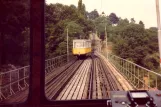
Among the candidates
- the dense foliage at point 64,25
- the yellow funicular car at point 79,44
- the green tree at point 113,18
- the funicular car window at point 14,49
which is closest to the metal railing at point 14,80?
the funicular car window at point 14,49

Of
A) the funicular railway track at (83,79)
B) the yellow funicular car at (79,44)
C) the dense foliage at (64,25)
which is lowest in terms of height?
the funicular railway track at (83,79)

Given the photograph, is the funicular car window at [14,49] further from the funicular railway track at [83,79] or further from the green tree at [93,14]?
the green tree at [93,14]

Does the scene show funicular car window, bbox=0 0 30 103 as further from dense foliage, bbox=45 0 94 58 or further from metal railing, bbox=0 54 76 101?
dense foliage, bbox=45 0 94 58

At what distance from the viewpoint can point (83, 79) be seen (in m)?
2.53

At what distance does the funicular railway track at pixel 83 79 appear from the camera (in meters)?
2.11

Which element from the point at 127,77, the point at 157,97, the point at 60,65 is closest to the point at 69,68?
the point at 60,65

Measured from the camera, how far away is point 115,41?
6.84 ft

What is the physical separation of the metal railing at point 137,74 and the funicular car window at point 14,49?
86cm

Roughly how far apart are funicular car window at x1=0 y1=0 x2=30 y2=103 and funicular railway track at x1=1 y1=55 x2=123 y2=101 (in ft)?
0.97

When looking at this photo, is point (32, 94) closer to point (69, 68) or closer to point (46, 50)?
point (46, 50)

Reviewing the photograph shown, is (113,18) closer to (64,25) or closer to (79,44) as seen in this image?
(64,25)

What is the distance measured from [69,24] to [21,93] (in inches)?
32.7

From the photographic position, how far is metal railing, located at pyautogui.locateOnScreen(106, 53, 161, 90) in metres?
2.05

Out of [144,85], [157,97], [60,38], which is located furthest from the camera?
[144,85]
